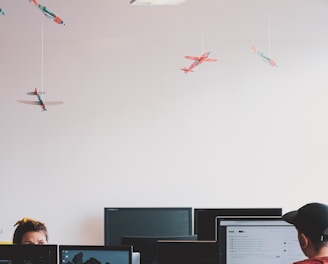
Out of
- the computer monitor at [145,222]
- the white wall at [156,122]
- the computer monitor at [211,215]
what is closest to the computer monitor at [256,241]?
the computer monitor at [211,215]

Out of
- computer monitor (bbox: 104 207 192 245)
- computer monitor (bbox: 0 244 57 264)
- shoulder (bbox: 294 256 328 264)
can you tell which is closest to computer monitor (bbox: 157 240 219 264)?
computer monitor (bbox: 0 244 57 264)

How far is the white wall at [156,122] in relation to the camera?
292 inches

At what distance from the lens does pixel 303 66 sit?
7688mm

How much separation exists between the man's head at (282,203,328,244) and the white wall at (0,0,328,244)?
4.43m

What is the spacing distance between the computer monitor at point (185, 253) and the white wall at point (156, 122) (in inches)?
153

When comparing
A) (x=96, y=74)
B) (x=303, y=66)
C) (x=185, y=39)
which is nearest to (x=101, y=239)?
(x=96, y=74)

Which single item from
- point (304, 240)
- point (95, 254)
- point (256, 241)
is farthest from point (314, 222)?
point (95, 254)

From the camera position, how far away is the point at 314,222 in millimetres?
2973

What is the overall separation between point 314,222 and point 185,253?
0.83 m

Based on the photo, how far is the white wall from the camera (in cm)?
741

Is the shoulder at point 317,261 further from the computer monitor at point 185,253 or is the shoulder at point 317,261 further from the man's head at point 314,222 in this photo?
the computer monitor at point 185,253

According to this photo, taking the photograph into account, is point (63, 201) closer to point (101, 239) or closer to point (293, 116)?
point (101, 239)

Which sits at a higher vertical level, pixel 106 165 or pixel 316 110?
pixel 316 110

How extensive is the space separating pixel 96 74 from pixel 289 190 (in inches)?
92.6
